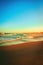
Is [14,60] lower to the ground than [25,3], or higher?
lower

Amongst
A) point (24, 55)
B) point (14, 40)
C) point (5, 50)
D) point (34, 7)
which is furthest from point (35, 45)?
point (34, 7)

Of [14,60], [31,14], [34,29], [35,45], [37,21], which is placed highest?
[31,14]

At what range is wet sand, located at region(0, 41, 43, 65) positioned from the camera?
171 centimetres

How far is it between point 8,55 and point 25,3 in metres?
0.88

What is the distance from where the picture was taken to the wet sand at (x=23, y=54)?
5.62 feet

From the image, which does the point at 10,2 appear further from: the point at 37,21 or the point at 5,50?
the point at 5,50

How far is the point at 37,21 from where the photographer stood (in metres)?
1.78

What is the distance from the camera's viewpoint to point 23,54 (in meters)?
1.75

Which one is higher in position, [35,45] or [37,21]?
[37,21]

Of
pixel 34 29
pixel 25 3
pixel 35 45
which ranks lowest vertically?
pixel 35 45

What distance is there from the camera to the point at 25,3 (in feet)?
5.94

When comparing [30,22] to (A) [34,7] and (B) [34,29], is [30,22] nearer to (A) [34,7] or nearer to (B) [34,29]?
(B) [34,29]

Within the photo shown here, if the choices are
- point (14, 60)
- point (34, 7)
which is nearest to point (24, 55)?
point (14, 60)

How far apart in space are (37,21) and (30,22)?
0.12 meters
